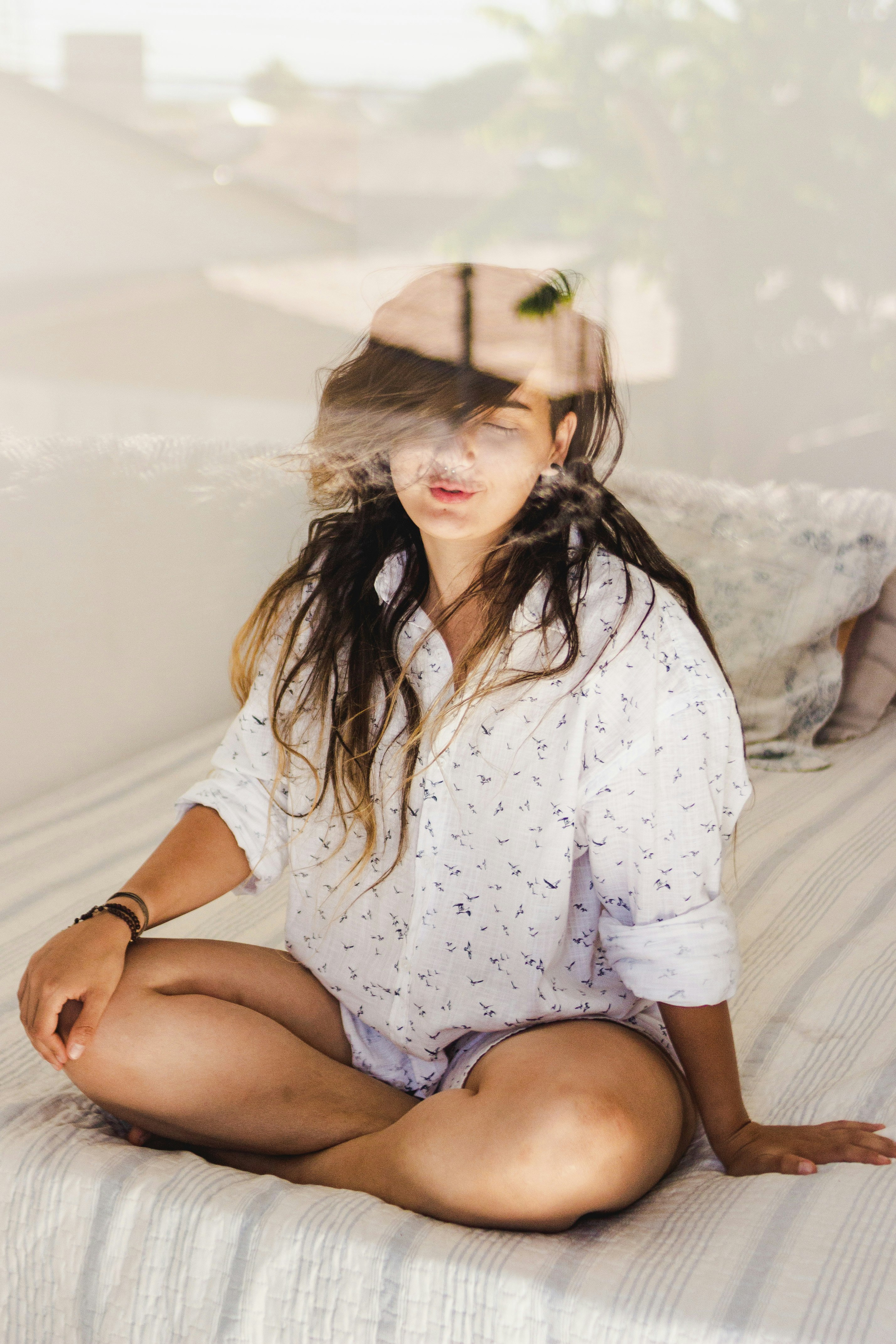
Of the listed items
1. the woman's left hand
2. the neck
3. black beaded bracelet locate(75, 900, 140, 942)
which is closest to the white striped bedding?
the woman's left hand

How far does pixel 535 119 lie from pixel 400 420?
587mm

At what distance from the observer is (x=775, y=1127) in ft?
2.22

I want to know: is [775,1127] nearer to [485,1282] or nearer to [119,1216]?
[485,1282]

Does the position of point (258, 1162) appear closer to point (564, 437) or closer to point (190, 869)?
point (190, 869)

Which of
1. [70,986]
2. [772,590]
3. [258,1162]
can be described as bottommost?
[258,1162]

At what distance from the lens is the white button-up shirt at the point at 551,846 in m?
0.67

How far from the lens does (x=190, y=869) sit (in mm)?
767

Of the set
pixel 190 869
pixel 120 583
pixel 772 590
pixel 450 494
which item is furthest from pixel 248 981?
pixel 772 590

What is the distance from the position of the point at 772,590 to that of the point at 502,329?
3.17ft

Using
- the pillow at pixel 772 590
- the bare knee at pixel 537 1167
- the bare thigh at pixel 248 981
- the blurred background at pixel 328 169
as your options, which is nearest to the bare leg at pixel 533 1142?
the bare knee at pixel 537 1167

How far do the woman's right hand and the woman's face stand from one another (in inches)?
12.6

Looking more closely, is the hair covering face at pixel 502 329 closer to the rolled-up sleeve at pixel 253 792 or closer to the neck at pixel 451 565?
the neck at pixel 451 565

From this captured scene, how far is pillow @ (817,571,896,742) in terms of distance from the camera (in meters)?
1.53

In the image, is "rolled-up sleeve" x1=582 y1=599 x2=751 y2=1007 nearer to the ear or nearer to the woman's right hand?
the ear
